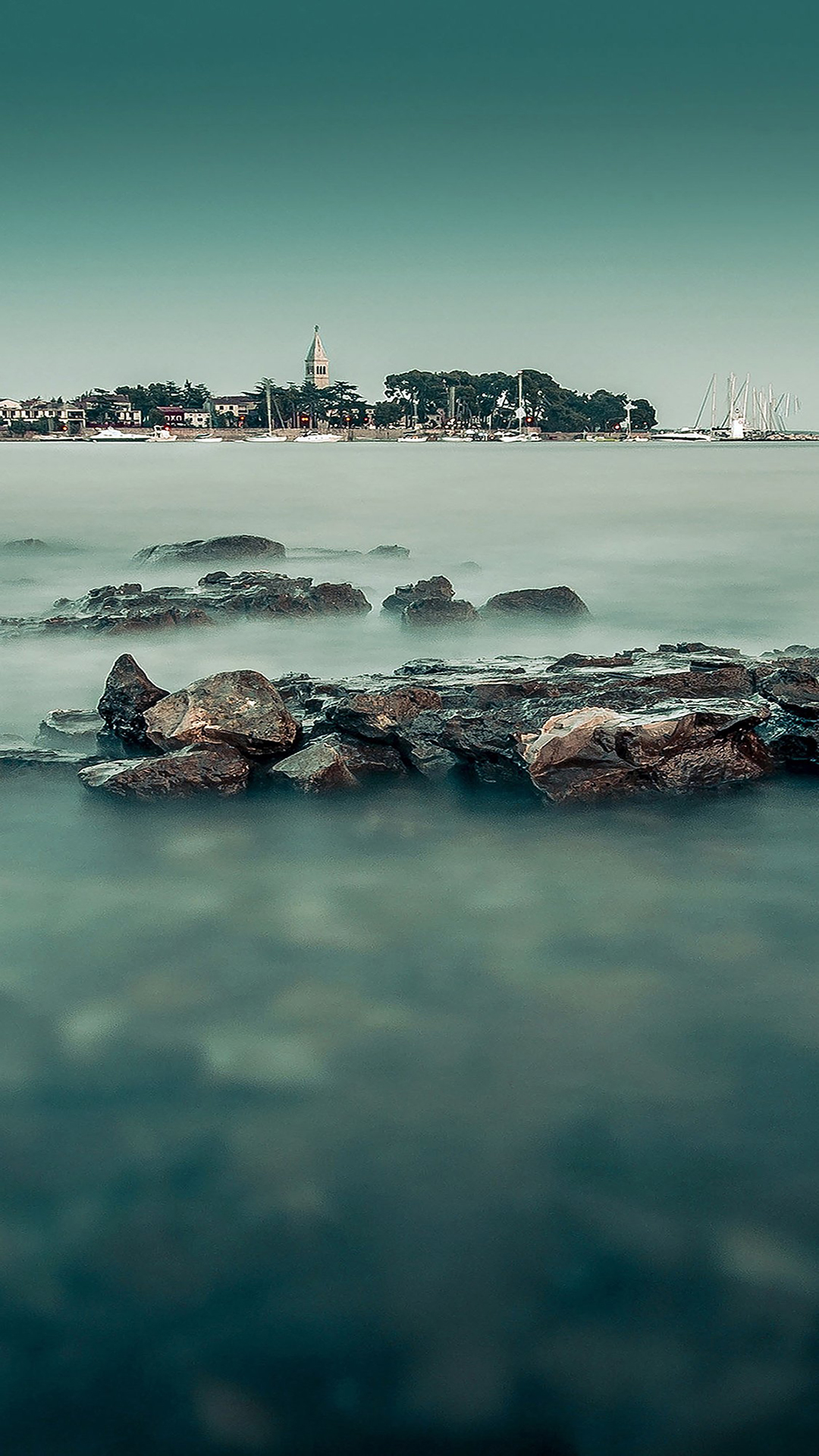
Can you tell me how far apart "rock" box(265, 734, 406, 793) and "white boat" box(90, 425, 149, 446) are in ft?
510

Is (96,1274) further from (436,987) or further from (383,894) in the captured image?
(383,894)

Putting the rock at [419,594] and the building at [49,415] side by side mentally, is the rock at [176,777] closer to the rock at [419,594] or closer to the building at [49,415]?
the rock at [419,594]

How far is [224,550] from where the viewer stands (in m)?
23.8

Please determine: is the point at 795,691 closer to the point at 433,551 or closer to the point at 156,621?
the point at 156,621

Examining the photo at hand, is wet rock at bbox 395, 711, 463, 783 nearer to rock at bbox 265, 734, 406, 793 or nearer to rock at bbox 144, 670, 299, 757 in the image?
rock at bbox 265, 734, 406, 793

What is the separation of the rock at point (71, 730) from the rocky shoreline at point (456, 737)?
0.03 metres

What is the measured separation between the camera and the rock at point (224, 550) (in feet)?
77.4

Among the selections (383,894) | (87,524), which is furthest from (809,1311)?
(87,524)

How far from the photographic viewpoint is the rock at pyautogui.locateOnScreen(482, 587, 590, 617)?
16156mm

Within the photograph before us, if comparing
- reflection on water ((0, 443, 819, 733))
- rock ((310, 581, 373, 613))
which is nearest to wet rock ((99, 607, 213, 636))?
reflection on water ((0, 443, 819, 733))

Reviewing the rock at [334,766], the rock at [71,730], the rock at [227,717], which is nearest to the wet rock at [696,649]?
the rock at [334,766]

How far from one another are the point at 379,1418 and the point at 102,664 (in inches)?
425

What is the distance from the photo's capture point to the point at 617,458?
96562 millimetres

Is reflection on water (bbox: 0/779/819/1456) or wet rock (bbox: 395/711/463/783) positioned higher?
wet rock (bbox: 395/711/463/783)
